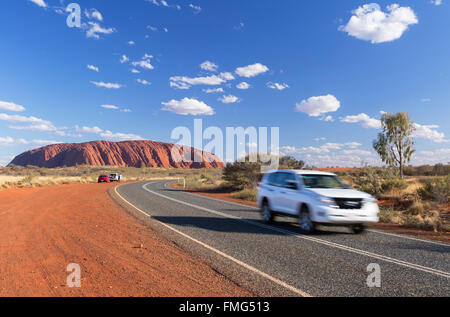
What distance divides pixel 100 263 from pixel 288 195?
19.1 feet

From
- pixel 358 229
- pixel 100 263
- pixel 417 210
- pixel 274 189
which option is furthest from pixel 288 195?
pixel 417 210

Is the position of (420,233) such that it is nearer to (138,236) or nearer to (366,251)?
(366,251)

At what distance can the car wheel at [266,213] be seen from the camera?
34.3ft

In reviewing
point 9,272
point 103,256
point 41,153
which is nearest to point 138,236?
point 103,256

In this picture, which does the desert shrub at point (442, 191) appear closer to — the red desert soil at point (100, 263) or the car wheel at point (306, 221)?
the car wheel at point (306, 221)

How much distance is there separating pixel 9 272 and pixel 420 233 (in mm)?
10692

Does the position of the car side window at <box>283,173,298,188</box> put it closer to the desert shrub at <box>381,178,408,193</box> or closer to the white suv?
the white suv

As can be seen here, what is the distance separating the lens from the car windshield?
9.22 meters

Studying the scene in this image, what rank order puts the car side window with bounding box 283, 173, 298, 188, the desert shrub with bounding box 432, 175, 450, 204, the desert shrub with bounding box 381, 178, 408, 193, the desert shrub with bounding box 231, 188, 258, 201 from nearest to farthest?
the car side window with bounding box 283, 173, 298, 188 → the desert shrub with bounding box 432, 175, 450, 204 → the desert shrub with bounding box 381, 178, 408, 193 → the desert shrub with bounding box 231, 188, 258, 201

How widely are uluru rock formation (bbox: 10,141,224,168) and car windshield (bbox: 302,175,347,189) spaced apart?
139778 mm

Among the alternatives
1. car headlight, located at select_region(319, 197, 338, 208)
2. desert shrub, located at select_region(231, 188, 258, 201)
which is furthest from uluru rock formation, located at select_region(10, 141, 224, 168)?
car headlight, located at select_region(319, 197, 338, 208)

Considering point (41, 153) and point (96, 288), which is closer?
point (96, 288)
